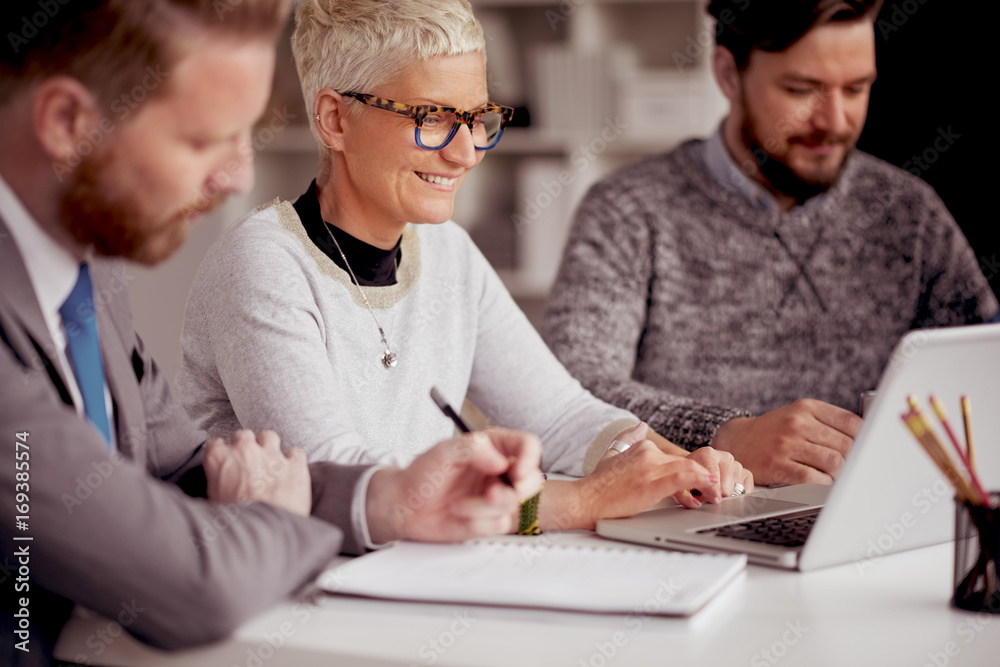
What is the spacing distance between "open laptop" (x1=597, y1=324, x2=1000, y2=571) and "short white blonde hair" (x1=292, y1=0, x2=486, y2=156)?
0.74 m

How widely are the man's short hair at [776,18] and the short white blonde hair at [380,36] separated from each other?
819 mm

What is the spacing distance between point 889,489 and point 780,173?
1367mm

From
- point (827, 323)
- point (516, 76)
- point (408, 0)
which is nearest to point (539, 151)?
point (516, 76)

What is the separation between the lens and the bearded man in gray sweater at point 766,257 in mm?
2123

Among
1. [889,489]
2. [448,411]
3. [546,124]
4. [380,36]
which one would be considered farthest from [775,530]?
[546,124]

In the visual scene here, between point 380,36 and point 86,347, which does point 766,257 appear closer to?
point 380,36

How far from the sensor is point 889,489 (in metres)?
0.94

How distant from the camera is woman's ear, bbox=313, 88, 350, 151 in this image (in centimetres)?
150

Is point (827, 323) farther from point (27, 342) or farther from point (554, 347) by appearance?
point (27, 342)

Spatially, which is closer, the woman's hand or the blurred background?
the woman's hand

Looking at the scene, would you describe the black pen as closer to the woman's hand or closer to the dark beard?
the woman's hand

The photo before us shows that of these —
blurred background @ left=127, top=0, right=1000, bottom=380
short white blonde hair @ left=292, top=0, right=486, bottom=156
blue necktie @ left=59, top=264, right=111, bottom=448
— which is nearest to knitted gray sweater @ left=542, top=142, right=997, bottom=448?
short white blonde hair @ left=292, top=0, right=486, bottom=156

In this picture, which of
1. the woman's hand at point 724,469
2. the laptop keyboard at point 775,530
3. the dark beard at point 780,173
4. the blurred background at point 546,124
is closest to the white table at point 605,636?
the laptop keyboard at point 775,530

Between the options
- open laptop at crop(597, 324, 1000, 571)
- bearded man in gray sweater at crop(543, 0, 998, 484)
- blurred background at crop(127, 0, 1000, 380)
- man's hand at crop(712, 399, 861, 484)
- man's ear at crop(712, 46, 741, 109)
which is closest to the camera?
open laptop at crop(597, 324, 1000, 571)
